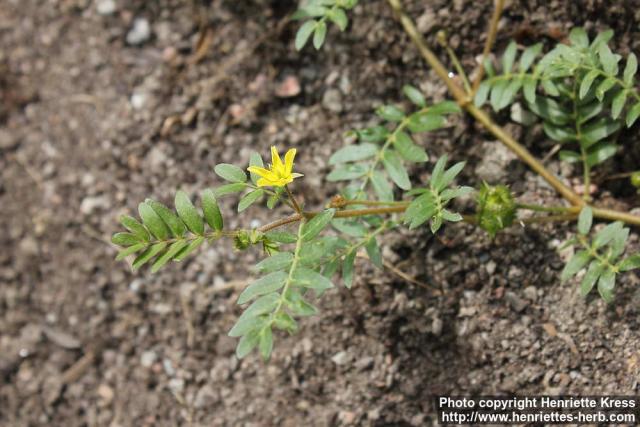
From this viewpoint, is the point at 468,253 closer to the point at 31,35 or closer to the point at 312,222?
the point at 312,222

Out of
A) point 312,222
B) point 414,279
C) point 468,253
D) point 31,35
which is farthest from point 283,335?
point 31,35

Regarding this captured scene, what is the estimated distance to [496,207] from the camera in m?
2.21

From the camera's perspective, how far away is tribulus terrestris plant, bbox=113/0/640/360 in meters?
1.89

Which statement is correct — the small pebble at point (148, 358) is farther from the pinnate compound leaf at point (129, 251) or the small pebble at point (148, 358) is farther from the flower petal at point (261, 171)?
the flower petal at point (261, 171)

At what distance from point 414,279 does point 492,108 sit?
0.70 metres

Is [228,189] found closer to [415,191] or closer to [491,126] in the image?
[415,191]

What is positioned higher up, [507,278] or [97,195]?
[97,195]

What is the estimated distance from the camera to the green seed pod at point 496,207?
7.26ft

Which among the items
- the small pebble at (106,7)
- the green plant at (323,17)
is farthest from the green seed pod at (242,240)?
the small pebble at (106,7)

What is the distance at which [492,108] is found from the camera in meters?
2.67

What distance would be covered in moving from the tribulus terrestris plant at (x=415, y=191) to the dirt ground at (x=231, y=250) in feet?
0.37

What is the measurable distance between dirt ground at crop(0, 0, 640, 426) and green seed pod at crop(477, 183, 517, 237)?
11.5 inches

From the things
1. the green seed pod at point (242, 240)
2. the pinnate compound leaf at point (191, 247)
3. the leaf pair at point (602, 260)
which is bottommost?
the leaf pair at point (602, 260)

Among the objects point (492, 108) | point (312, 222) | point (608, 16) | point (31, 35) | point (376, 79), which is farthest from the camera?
point (31, 35)
